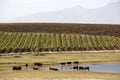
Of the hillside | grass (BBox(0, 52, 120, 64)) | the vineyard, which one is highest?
the hillside

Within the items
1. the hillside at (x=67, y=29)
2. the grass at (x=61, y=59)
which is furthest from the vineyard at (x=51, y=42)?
the grass at (x=61, y=59)

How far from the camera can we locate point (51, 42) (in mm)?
124125

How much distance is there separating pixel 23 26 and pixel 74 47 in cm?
5196

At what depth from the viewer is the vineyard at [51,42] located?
377 feet

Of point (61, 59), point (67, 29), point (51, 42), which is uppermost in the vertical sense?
point (67, 29)

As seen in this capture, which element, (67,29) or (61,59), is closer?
(61,59)

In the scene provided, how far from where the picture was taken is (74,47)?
117 metres

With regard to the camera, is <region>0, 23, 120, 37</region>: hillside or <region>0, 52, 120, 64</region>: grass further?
<region>0, 23, 120, 37</region>: hillside

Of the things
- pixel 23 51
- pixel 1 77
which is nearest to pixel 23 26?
pixel 23 51

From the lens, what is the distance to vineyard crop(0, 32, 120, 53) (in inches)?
4528

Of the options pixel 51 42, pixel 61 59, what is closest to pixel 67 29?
pixel 51 42

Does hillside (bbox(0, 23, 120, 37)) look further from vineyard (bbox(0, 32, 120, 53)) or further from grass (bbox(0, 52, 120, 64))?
grass (bbox(0, 52, 120, 64))

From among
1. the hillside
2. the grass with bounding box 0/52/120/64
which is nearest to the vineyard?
the hillside

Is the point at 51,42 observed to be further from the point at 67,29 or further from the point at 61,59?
the point at 61,59
